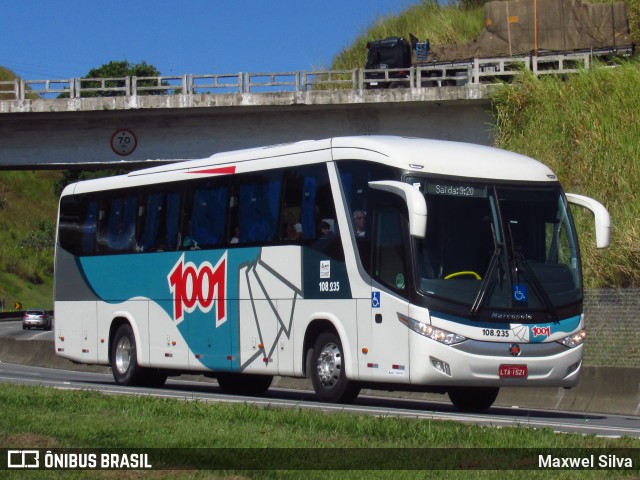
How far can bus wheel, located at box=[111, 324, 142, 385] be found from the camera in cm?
2128

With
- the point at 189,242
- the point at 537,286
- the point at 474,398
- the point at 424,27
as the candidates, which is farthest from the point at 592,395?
the point at 424,27

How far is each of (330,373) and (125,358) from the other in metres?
6.20

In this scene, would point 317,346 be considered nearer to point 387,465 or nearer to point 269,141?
point 387,465

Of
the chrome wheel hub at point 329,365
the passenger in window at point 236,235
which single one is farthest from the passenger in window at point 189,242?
the chrome wheel hub at point 329,365

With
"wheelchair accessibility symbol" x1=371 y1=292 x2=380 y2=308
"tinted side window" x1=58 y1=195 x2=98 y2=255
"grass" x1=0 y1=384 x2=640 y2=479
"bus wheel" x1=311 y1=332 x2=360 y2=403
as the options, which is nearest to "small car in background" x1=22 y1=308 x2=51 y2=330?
"tinted side window" x1=58 y1=195 x2=98 y2=255

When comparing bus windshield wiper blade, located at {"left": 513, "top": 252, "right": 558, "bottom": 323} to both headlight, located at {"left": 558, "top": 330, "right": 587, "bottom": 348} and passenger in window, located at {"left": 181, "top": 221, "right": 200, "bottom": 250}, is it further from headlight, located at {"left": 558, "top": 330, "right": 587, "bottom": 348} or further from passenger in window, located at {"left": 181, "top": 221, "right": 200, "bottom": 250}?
passenger in window, located at {"left": 181, "top": 221, "right": 200, "bottom": 250}

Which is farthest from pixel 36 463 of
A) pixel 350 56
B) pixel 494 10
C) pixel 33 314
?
pixel 33 314

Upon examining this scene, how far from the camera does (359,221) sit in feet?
52.3

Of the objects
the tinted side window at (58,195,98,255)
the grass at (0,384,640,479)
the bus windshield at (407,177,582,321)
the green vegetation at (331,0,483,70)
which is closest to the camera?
the grass at (0,384,640,479)

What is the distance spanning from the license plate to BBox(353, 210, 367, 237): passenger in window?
242cm

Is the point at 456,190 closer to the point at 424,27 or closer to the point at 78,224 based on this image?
the point at 78,224

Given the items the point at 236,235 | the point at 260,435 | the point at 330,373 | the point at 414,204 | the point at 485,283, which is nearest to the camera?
the point at 260,435

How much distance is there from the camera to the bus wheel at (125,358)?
21.3 meters

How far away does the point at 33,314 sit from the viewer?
221 feet
